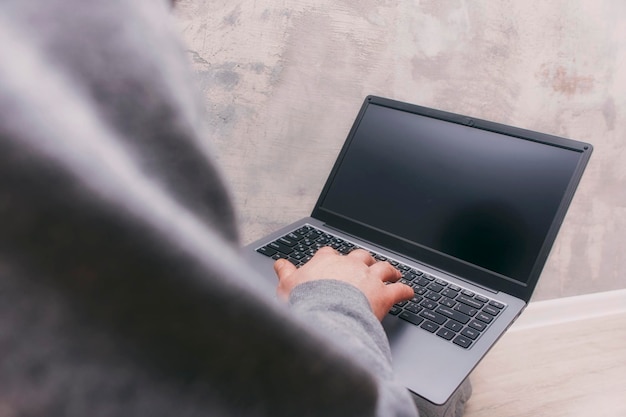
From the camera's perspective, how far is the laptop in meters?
0.72

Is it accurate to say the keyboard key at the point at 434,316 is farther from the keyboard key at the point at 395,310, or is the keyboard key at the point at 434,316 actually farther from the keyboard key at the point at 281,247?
the keyboard key at the point at 281,247

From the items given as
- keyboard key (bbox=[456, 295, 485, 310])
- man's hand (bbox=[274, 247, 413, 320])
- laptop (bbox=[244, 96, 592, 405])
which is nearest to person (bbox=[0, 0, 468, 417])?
man's hand (bbox=[274, 247, 413, 320])

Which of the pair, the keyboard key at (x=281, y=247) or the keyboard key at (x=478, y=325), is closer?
the keyboard key at (x=478, y=325)

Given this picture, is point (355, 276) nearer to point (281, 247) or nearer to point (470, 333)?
point (470, 333)

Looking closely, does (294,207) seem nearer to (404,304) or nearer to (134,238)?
(404,304)

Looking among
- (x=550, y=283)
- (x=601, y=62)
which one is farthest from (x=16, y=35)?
(x=550, y=283)

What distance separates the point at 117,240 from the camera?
24 centimetres

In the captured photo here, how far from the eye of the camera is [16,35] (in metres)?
0.22

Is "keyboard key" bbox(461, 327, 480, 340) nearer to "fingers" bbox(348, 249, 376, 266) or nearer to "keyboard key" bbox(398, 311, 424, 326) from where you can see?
"keyboard key" bbox(398, 311, 424, 326)

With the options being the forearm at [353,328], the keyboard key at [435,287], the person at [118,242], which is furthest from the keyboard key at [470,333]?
the person at [118,242]

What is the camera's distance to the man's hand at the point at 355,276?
0.54 m

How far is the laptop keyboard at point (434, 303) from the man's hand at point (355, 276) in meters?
0.11

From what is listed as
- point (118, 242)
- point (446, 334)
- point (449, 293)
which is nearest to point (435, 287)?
point (449, 293)

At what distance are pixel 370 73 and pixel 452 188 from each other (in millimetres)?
326
